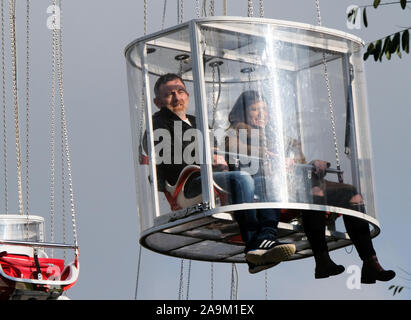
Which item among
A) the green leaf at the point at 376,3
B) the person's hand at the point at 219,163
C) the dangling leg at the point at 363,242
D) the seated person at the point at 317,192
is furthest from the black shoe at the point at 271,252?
the green leaf at the point at 376,3

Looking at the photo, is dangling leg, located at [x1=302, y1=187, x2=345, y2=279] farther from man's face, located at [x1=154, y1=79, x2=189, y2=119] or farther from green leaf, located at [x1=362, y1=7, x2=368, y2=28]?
green leaf, located at [x1=362, y1=7, x2=368, y2=28]

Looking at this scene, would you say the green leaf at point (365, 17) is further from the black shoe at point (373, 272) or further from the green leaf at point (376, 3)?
the black shoe at point (373, 272)

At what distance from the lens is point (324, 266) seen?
2380cm

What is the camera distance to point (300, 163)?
23.7 m

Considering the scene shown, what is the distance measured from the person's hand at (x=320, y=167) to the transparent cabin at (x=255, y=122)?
1.8 inches

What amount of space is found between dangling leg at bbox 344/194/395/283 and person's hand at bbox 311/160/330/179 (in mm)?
438

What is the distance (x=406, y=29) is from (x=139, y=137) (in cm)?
463

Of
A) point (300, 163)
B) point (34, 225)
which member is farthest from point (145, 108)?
point (34, 225)

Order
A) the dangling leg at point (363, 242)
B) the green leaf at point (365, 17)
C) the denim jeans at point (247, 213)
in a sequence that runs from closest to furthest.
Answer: the green leaf at point (365, 17)
the denim jeans at point (247, 213)
the dangling leg at point (363, 242)

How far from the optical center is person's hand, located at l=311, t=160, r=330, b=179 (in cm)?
2373

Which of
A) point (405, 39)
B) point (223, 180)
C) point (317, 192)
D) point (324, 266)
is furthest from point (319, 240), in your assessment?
point (405, 39)

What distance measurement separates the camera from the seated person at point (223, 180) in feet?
76.3

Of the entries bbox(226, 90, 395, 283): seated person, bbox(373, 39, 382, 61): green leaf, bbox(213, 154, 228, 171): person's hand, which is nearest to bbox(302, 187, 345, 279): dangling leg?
bbox(226, 90, 395, 283): seated person
